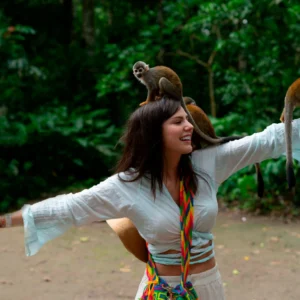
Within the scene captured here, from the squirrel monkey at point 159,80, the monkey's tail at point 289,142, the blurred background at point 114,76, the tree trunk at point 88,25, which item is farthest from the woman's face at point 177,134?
the tree trunk at point 88,25

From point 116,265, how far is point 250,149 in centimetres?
305

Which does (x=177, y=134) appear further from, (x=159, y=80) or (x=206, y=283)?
(x=159, y=80)

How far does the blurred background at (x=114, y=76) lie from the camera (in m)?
6.22

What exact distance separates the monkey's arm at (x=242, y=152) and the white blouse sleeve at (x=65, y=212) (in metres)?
0.35

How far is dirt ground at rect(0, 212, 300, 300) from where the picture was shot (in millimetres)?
3863

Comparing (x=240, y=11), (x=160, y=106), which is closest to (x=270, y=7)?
(x=240, y=11)

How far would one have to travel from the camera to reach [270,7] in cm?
594

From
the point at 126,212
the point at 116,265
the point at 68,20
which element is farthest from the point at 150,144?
the point at 68,20

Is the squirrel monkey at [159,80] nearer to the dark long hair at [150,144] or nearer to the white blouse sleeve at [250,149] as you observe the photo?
the white blouse sleeve at [250,149]

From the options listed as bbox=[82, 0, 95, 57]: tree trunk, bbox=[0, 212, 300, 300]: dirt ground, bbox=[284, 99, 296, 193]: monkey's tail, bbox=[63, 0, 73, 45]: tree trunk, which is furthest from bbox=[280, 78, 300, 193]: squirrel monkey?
bbox=[63, 0, 73, 45]: tree trunk

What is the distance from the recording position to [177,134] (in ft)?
5.32

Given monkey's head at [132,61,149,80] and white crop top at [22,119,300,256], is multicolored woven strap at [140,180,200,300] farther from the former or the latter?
monkey's head at [132,61,149,80]

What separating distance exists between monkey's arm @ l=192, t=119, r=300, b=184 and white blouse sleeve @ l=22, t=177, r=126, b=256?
0.35 meters

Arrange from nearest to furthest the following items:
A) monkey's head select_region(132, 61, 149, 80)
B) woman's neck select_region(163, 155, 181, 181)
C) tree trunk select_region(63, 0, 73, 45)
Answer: woman's neck select_region(163, 155, 181, 181)
monkey's head select_region(132, 61, 149, 80)
tree trunk select_region(63, 0, 73, 45)
